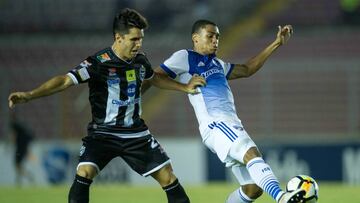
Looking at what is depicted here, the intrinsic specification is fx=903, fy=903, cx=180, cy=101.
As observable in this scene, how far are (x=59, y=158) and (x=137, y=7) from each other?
5300mm

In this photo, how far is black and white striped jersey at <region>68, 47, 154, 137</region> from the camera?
762cm

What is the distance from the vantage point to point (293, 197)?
23.1ft

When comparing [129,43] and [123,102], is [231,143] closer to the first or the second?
[123,102]

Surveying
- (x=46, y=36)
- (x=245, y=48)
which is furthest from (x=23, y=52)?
(x=245, y=48)

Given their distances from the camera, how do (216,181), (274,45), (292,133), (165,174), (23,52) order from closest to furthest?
1. (165,174)
2. (274,45)
3. (216,181)
4. (292,133)
5. (23,52)

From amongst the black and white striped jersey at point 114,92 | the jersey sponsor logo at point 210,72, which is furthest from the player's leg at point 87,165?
the jersey sponsor logo at point 210,72

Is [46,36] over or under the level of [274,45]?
over

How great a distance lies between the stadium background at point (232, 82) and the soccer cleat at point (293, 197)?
9699 millimetres

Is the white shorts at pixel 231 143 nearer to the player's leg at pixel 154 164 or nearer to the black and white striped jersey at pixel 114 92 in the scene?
the player's leg at pixel 154 164

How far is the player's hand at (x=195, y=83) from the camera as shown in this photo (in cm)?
781

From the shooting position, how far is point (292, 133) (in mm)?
18406

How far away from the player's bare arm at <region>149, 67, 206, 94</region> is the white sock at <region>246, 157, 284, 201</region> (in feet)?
2.76

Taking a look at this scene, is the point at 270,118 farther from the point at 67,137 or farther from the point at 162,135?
the point at 67,137

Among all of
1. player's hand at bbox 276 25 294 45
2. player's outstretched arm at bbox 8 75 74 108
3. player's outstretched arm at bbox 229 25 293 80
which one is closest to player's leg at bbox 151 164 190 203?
player's outstretched arm at bbox 8 75 74 108
